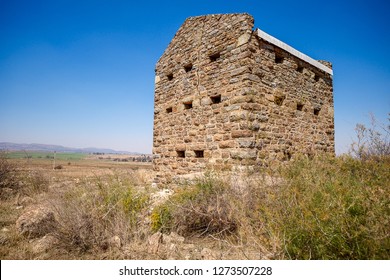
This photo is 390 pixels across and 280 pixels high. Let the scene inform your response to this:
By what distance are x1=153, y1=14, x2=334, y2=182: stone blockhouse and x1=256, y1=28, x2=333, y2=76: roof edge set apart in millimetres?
29

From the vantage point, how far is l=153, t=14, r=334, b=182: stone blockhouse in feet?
17.7

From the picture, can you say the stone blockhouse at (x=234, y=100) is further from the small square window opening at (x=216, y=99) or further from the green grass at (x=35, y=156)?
the green grass at (x=35, y=156)

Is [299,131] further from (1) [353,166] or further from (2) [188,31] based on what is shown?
(2) [188,31]

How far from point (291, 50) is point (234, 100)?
8.95ft

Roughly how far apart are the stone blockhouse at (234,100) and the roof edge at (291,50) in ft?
0.09

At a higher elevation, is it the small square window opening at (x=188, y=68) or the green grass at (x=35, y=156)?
the small square window opening at (x=188, y=68)

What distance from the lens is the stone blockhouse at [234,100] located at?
5.39 meters

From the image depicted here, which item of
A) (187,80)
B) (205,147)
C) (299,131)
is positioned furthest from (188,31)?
(299,131)

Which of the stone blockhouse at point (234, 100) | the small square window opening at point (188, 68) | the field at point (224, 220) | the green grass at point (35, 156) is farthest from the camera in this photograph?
the green grass at point (35, 156)

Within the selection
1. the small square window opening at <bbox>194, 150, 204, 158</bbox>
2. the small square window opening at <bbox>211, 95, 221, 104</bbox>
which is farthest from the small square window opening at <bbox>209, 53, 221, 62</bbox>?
the small square window opening at <bbox>194, 150, 204, 158</bbox>

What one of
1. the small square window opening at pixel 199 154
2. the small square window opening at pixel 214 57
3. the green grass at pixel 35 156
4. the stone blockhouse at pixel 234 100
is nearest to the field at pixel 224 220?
the stone blockhouse at pixel 234 100

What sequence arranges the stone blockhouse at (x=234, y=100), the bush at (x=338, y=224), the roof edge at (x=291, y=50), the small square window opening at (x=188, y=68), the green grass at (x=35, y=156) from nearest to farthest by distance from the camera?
the bush at (x=338, y=224), the stone blockhouse at (x=234, y=100), the roof edge at (x=291, y=50), the small square window opening at (x=188, y=68), the green grass at (x=35, y=156)

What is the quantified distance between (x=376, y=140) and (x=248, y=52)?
3.24 meters

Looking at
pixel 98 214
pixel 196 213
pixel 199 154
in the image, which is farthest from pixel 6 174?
pixel 196 213
